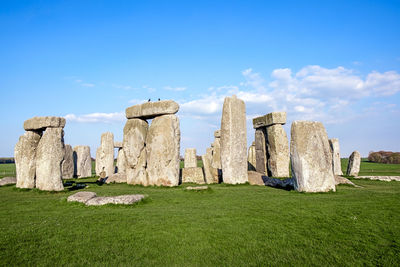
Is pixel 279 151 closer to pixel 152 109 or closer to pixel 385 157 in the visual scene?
pixel 152 109

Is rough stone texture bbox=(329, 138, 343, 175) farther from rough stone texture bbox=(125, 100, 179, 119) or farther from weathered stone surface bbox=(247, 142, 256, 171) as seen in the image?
rough stone texture bbox=(125, 100, 179, 119)

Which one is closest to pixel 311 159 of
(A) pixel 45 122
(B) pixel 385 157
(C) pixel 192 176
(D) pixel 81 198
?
(D) pixel 81 198

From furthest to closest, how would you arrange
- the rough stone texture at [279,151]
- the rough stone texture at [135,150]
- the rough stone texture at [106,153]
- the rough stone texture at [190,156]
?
the rough stone texture at [190,156] → the rough stone texture at [106,153] → the rough stone texture at [279,151] → the rough stone texture at [135,150]

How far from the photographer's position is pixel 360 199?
820 centimetres

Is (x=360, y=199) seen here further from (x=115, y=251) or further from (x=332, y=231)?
(x=115, y=251)

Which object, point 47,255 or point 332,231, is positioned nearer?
point 47,255

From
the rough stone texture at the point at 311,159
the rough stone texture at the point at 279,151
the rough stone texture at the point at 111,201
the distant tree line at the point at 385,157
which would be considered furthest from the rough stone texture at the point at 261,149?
the distant tree line at the point at 385,157

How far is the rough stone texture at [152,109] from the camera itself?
1421 centimetres

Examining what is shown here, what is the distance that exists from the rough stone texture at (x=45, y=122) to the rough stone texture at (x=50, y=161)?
0.21 meters

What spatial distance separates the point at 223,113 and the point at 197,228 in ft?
28.2

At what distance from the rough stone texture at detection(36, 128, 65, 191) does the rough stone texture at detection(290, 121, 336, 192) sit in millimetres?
9087

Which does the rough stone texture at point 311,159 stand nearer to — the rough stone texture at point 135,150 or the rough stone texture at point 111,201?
the rough stone texture at point 111,201

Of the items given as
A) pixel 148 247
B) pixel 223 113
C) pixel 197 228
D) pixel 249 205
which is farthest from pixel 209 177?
pixel 148 247

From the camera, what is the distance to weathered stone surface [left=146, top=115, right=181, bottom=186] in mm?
13688
